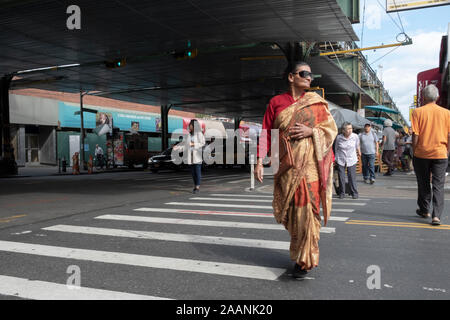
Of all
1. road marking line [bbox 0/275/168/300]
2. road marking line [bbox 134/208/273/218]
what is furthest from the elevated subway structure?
road marking line [bbox 0/275/168/300]

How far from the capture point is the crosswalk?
394 centimetres

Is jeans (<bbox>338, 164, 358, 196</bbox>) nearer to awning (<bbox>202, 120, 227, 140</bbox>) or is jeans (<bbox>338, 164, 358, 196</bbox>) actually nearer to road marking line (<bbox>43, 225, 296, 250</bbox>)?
road marking line (<bbox>43, 225, 296, 250</bbox>)

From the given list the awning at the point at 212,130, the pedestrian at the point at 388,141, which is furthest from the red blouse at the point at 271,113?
the awning at the point at 212,130

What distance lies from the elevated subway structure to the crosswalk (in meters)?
7.11

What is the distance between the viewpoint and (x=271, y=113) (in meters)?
4.27

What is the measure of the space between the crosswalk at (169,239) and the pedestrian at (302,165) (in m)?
0.50

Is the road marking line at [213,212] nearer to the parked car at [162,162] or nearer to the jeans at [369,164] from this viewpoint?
the jeans at [369,164]

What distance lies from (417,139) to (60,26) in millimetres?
13017

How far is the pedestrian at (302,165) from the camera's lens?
12.9 feet

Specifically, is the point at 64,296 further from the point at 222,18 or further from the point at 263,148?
the point at 222,18

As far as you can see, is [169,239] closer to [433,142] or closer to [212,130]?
[433,142]

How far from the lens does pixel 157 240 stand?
589cm
